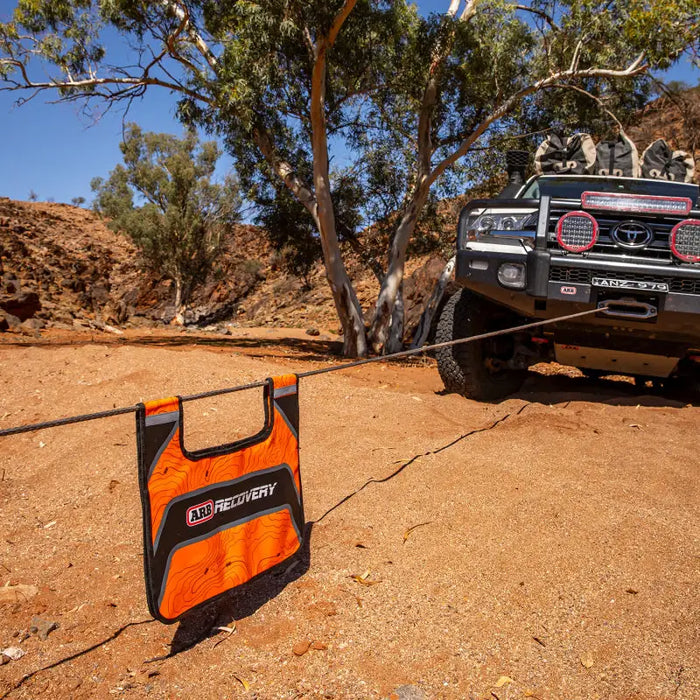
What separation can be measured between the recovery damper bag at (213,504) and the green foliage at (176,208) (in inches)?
898

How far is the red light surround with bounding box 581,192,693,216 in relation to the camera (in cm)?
397

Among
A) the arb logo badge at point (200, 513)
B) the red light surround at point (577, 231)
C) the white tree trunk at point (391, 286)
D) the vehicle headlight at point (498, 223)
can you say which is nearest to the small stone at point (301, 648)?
the arb logo badge at point (200, 513)

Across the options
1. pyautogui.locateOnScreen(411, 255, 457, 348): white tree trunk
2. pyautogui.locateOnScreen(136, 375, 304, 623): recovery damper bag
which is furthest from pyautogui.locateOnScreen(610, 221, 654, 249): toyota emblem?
pyautogui.locateOnScreen(411, 255, 457, 348): white tree trunk

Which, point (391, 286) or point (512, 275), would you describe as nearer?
point (512, 275)

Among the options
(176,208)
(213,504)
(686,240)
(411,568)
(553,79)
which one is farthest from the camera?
(176,208)

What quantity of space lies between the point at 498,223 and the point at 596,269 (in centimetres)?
82

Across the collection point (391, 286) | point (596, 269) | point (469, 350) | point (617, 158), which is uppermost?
point (617, 158)

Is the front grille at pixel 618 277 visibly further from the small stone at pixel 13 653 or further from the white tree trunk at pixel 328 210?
the white tree trunk at pixel 328 210

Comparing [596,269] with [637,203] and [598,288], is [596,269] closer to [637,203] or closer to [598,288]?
[598,288]

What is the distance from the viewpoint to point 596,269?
13.3ft

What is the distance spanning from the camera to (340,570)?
2.58 m

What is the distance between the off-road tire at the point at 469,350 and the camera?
4961 mm

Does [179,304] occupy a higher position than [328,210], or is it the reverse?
[328,210]

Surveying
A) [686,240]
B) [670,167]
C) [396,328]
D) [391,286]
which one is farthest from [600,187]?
[396,328]
